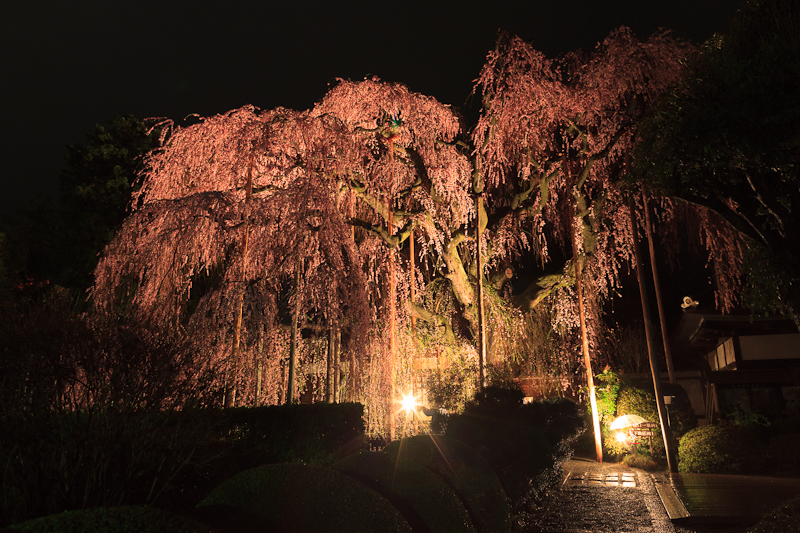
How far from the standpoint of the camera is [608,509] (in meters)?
7.60

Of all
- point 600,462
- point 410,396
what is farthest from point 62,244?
point 600,462

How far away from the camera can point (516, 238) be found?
1659cm

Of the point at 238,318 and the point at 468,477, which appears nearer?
the point at 468,477

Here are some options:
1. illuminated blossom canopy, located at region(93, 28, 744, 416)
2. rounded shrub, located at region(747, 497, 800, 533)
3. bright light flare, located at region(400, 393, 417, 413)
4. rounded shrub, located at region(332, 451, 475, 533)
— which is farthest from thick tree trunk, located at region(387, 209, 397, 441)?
rounded shrub, located at region(747, 497, 800, 533)

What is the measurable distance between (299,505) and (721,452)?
38.3ft

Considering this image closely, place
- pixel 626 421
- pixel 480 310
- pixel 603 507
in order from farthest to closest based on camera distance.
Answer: pixel 626 421 < pixel 480 310 < pixel 603 507

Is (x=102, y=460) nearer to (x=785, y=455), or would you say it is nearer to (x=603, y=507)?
(x=603, y=507)

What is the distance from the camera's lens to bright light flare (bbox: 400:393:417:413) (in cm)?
1364

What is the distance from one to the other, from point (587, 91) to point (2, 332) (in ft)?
45.1

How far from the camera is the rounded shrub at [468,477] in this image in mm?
5133

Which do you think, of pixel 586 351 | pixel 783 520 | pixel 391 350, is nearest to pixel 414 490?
pixel 783 520

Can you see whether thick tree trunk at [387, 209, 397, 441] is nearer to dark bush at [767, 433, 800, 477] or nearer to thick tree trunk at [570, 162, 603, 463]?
thick tree trunk at [570, 162, 603, 463]

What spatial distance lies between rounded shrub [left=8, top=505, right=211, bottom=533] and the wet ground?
4.79 m

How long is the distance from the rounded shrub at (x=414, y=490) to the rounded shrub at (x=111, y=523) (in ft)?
5.93
